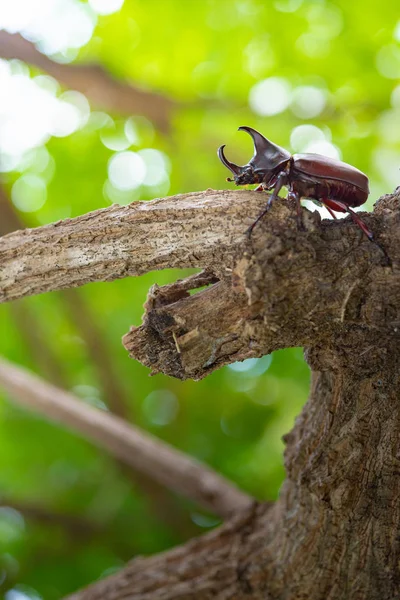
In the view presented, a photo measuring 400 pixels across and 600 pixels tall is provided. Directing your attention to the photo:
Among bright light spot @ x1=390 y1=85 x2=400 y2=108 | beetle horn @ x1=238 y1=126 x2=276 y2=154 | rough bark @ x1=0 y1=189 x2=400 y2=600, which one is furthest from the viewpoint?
bright light spot @ x1=390 y1=85 x2=400 y2=108

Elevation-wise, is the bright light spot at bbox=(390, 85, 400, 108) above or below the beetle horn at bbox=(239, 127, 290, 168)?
above

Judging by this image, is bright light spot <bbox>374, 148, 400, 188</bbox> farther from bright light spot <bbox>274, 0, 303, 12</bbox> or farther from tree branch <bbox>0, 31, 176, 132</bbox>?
tree branch <bbox>0, 31, 176, 132</bbox>

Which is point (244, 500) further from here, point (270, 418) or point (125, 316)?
point (125, 316)

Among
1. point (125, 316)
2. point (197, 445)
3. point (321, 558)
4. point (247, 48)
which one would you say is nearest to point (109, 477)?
point (197, 445)

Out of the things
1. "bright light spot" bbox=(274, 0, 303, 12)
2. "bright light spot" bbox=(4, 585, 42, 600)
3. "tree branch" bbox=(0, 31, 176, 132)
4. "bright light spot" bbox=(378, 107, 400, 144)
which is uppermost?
"bright light spot" bbox=(274, 0, 303, 12)

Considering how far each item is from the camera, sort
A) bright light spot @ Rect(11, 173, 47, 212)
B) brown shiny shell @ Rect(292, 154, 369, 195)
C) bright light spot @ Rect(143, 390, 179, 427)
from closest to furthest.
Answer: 1. brown shiny shell @ Rect(292, 154, 369, 195)
2. bright light spot @ Rect(11, 173, 47, 212)
3. bright light spot @ Rect(143, 390, 179, 427)

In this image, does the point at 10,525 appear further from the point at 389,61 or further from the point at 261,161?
the point at 389,61

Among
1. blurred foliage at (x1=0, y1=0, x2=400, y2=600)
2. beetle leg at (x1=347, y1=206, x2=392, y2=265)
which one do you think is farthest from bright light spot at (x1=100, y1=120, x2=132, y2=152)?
beetle leg at (x1=347, y1=206, x2=392, y2=265)

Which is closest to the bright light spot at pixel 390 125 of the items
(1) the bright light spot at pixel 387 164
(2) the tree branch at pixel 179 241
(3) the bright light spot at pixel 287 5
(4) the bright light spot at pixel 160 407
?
(1) the bright light spot at pixel 387 164
